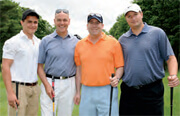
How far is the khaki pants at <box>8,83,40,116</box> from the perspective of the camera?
4.86m

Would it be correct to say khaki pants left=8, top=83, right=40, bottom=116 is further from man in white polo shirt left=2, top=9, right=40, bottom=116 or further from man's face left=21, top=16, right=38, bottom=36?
man's face left=21, top=16, right=38, bottom=36

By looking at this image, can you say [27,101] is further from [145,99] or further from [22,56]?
[145,99]

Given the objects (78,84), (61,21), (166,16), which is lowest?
(78,84)

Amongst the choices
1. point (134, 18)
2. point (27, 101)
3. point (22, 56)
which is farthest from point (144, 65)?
point (27, 101)

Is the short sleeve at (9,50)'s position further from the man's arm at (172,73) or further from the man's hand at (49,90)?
the man's arm at (172,73)

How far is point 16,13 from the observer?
40.0 m

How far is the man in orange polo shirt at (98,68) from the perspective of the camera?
439cm

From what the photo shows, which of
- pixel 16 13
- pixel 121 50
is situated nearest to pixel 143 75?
pixel 121 50

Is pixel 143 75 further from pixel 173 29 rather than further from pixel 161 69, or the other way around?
pixel 173 29

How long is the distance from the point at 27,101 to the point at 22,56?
111cm

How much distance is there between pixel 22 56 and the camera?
482 cm

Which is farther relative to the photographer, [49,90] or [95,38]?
[49,90]

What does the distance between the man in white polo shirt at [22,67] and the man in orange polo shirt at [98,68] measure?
1.27 meters

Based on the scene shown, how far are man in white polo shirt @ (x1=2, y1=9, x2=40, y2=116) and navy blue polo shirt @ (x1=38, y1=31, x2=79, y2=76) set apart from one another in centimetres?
26
